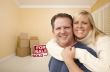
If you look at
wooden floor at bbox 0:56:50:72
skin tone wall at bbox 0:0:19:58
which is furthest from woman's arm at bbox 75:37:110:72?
skin tone wall at bbox 0:0:19:58

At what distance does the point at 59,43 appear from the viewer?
3.91 feet

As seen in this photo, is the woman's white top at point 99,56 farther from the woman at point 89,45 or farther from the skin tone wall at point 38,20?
the skin tone wall at point 38,20

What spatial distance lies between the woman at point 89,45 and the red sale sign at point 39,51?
5140 millimetres

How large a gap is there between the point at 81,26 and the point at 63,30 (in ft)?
0.39

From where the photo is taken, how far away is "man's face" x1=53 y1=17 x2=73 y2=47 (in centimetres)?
107

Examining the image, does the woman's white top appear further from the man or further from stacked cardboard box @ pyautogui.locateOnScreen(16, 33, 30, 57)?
stacked cardboard box @ pyautogui.locateOnScreen(16, 33, 30, 57)

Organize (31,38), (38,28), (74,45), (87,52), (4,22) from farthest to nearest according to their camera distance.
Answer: (38,28)
(31,38)
(4,22)
(74,45)
(87,52)

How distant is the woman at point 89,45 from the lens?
3.11ft

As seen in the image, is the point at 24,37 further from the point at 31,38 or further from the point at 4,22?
the point at 4,22

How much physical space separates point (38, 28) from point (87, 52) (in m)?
6.38

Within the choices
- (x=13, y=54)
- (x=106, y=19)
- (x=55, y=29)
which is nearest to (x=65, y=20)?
(x=55, y=29)

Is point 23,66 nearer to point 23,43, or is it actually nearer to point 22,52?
point 22,52

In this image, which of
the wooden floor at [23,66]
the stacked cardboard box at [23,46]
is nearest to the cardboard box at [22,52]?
the stacked cardboard box at [23,46]

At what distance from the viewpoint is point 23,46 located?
6.48m
